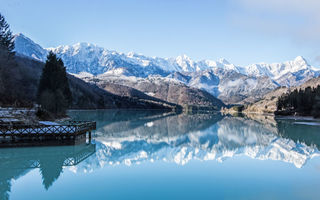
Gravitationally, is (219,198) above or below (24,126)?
below

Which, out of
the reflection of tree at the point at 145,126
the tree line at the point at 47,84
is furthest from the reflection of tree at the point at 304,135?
the tree line at the point at 47,84

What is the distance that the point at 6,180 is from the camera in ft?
59.9

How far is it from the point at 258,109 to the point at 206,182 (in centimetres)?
19250

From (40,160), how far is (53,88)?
127 feet

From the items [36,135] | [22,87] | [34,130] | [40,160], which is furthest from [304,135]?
[22,87]

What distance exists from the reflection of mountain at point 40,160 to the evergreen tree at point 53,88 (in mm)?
26119

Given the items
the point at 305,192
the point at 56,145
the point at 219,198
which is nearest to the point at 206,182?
the point at 219,198

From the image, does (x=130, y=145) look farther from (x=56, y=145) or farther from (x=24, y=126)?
(x=24, y=126)

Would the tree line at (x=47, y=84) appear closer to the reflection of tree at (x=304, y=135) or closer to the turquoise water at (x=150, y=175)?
the turquoise water at (x=150, y=175)

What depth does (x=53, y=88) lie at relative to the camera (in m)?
59.9

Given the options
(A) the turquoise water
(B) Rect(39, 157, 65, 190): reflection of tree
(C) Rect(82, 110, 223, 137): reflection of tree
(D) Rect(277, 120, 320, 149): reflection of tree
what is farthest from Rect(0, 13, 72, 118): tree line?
(D) Rect(277, 120, 320, 149): reflection of tree

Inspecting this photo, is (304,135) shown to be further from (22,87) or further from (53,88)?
(22,87)

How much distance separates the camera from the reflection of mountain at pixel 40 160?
1898cm

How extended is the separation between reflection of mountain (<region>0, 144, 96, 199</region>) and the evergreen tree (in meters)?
26.1
